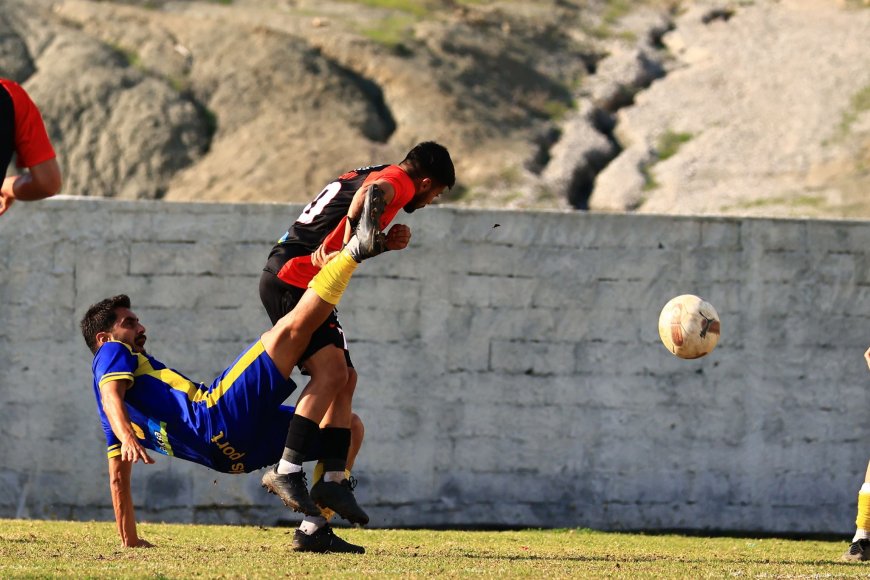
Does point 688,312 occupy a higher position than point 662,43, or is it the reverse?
point 662,43

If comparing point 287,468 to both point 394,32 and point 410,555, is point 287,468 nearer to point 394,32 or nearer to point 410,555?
point 410,555

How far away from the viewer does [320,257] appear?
7.19 metres

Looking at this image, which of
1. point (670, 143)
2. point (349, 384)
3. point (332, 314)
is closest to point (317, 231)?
point (332, 314)

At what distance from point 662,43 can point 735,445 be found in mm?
21819

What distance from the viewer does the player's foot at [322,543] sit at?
721 centimetres

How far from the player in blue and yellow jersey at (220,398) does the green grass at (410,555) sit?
0.43 metres

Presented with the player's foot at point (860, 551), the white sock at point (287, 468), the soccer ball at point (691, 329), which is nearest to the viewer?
the white sock at point (287, 468)

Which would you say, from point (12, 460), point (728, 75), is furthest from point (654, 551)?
point (728, 75)

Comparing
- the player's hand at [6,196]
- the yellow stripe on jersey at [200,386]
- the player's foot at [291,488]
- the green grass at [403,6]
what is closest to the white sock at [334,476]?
the player's foot at [291,488]

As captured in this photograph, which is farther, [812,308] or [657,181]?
[657,181]

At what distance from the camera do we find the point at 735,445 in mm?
10727

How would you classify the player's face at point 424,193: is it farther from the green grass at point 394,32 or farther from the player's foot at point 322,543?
the green grass at point 394,32

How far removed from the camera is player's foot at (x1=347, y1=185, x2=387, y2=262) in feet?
21.8

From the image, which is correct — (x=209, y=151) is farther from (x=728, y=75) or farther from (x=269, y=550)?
(x=269, y=550)
